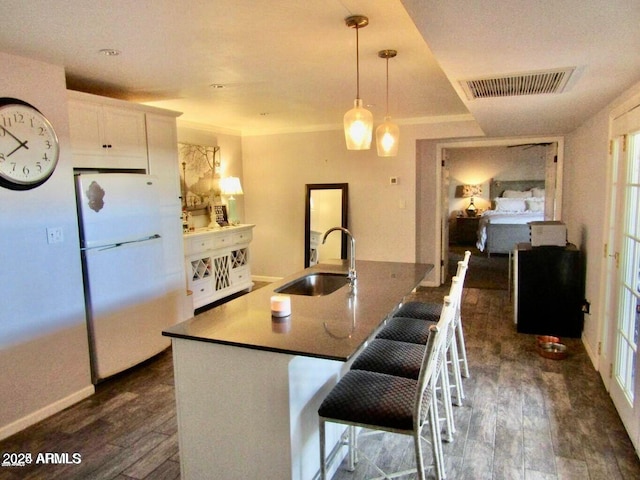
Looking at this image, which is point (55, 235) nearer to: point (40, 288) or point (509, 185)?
point (40, 288)

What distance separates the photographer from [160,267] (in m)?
3.61

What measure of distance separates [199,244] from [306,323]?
3.13 m

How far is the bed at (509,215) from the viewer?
25.7ft

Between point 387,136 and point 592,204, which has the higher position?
point 387,136

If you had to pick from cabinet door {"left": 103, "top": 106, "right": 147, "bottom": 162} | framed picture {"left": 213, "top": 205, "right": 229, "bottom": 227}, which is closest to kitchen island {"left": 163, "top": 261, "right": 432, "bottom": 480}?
cabinet door {"left": 103, "top": 106, "right": 147, "bottom": 162}

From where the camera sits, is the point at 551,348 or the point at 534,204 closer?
the point at 551,348

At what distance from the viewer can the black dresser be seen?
384 cm

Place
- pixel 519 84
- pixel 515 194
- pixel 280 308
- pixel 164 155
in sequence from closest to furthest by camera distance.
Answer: pixel 280 308
pixel 519 84
pixel 164 155
pixel 515 194

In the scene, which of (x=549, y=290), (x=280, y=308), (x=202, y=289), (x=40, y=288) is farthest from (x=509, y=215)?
(x=40, y=288)

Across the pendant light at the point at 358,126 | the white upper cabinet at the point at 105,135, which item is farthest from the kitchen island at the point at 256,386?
the white upper cabinet at the point at 105,135

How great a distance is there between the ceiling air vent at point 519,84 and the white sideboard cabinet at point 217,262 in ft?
10.6

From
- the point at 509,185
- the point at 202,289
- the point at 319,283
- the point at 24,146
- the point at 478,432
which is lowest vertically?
the point at 478,432

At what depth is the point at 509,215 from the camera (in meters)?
8.16

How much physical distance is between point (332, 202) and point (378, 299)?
3683 mm
